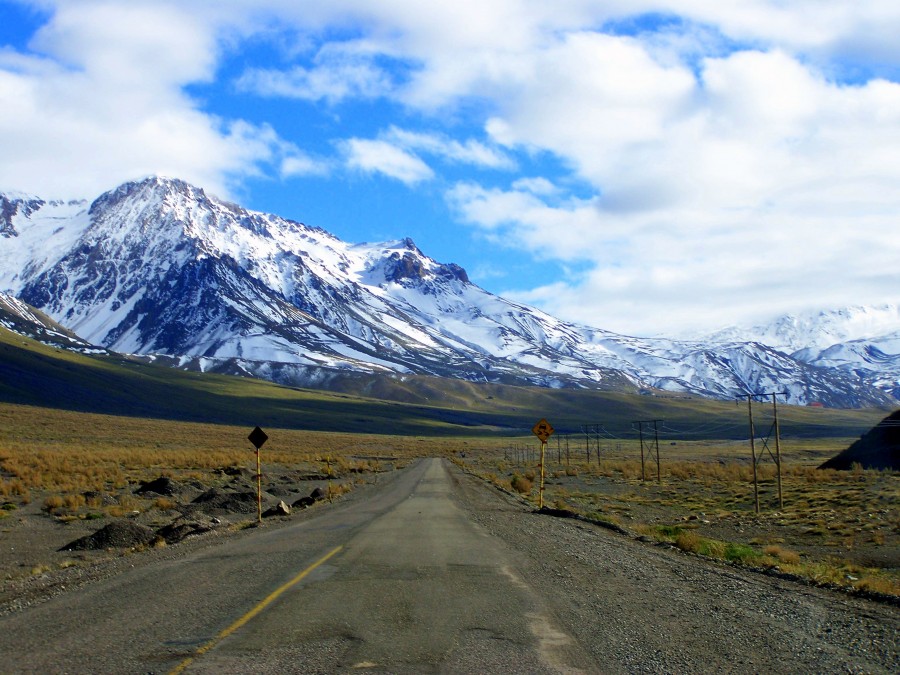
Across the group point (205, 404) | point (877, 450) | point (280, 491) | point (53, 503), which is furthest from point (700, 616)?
point (205, 404)

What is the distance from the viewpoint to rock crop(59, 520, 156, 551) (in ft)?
59.7

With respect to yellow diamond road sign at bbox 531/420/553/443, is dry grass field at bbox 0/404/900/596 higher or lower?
lower

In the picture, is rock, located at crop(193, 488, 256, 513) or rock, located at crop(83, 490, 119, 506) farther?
rock, located at crop(83, 490, 119, 506)

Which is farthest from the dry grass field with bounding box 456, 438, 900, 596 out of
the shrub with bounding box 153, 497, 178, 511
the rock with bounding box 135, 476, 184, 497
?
the rock with bounding box 135, 476, 184, 497

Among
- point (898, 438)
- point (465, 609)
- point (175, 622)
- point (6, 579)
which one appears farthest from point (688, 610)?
point (898, 438)

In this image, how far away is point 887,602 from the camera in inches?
432

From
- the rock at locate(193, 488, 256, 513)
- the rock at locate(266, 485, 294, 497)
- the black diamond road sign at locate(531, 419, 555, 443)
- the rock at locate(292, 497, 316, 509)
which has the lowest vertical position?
the rock at locate(266, 485, 294, 497)

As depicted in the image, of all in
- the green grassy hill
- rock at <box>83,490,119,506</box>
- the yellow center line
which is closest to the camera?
the yellow center line

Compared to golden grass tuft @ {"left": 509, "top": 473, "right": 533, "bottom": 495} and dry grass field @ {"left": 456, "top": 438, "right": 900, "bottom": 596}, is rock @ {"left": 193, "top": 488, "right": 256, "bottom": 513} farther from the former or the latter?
golden grass tuft @ {"left": 509, "top": 473, "right": 533, "bottom": 495}

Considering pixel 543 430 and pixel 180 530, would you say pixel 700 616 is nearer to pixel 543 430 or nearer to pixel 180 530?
pixel 180 530

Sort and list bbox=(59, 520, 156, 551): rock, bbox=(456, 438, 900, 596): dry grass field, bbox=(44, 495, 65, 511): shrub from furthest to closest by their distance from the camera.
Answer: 1. bbox=(44, 495, 65, 511): shrub
2. bbox=(59, 520, 156, 551): rock
3. bbox=(456, 438, 900, 596): dry grass field

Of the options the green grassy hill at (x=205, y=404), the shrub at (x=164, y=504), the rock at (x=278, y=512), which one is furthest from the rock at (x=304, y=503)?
the green grassy hill at (x=205, y=404)

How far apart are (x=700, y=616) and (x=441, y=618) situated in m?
3.19

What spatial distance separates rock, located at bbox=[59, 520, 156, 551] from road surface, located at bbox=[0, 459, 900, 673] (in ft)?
12.4
